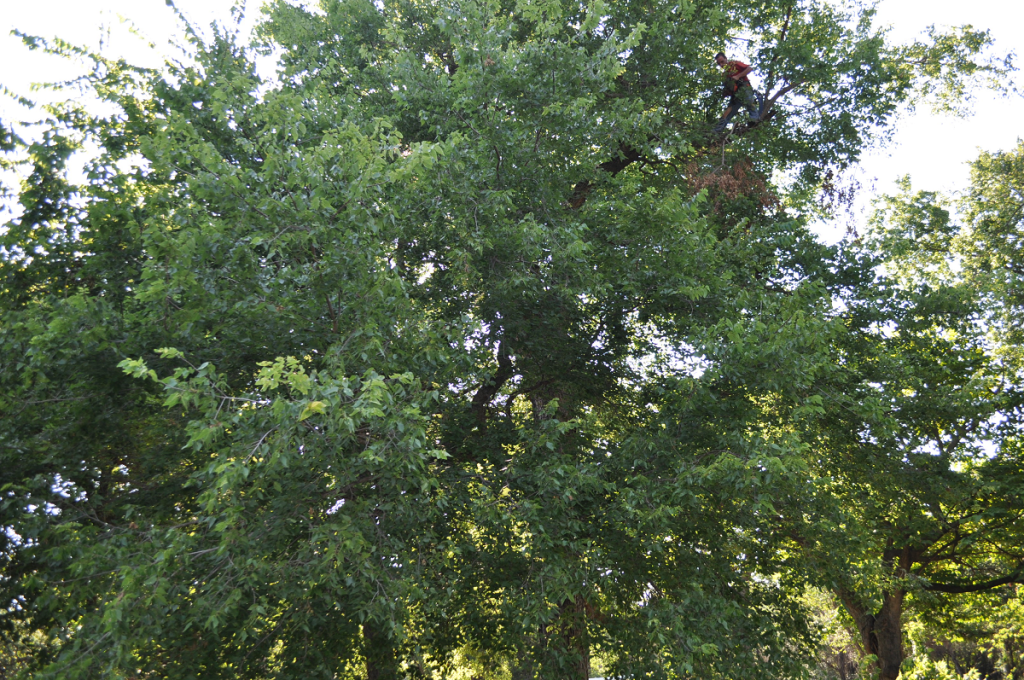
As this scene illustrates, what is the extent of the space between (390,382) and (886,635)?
1632 cm

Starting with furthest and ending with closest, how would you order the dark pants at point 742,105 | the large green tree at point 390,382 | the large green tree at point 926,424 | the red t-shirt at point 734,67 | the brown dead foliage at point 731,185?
the dark pants at point 742,105 → the red t-shirt at point 734,67 → the brown dead foliage at point 731,185 → the large green tree at point 926,424 → the large green tree at point 390,382

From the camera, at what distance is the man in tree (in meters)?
12.6

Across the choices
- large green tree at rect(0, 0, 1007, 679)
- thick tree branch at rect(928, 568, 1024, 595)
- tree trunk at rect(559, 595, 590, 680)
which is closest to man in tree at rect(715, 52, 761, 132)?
large green tree at rect(0, 0, 1007, 679)

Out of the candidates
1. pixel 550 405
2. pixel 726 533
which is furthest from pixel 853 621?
pixel 550 405

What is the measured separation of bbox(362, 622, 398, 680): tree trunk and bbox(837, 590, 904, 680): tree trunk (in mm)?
12792

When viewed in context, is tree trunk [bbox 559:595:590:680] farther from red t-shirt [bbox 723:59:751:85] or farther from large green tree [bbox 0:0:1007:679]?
red t-shirt [bbox 723:59:751:85]

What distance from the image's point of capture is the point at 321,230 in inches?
256

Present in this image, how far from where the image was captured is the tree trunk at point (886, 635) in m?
17.4

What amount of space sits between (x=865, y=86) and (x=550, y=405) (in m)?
8.86

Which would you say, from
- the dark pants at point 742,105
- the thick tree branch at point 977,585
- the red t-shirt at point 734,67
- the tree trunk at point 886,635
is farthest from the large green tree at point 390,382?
the thick tree branch at point 977,585

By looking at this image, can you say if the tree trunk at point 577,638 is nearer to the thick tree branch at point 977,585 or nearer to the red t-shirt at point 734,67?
the red t-shirt at point 734,67

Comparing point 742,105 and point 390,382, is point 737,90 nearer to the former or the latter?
point 742,105

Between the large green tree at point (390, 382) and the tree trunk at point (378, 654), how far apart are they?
7cm

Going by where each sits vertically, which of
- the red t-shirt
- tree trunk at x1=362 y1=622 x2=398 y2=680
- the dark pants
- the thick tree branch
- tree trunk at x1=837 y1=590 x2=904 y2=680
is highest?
the red t-shirt
